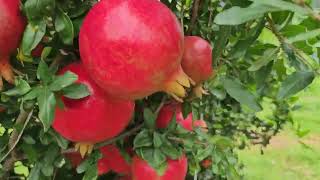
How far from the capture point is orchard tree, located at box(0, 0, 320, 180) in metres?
0.71

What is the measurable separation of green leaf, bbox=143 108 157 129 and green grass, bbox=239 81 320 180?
327 cm

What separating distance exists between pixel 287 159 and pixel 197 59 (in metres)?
4.18

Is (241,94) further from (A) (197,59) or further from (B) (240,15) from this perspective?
(B) (240,15)

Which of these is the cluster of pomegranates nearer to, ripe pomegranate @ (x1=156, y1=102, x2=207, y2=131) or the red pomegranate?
the red pomegranate

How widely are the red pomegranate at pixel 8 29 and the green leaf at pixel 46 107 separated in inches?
2.8

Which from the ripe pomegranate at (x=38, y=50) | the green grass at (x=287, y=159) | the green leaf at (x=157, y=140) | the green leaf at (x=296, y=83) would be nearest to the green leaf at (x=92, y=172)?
the green leaf at (x=157, y=140)

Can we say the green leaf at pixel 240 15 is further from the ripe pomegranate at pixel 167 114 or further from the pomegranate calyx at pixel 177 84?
the ripe pomegranate at pixel 167 114

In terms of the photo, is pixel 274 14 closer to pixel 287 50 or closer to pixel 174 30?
pixel 287 50

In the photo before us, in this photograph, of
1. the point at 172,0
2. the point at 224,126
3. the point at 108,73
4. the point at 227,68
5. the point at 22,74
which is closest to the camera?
the point at 108,73

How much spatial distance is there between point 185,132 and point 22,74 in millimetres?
316

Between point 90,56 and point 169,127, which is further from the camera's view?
point 169,127

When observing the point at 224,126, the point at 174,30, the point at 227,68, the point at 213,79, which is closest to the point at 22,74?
the point at 174,30

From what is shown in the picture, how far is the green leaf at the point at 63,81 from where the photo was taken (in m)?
0.77

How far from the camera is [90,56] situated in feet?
2.38
